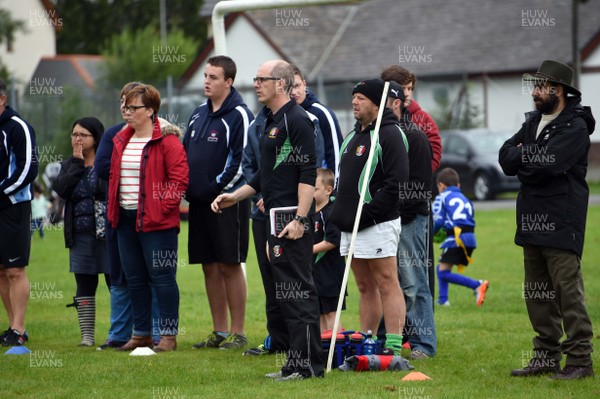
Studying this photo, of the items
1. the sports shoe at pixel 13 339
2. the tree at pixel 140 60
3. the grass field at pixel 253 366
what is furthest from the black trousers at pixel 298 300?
the tree at pixel 140 60

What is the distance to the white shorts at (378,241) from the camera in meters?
8.34

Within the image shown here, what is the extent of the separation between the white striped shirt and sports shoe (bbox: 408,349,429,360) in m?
2.69

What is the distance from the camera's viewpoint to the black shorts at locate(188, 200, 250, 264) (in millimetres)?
9789

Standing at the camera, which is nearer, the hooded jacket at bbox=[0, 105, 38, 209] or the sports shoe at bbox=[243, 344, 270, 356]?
the sports shoe at bbox=[243, 344, 270, 356]

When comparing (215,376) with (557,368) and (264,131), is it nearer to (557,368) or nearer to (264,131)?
(264,131)

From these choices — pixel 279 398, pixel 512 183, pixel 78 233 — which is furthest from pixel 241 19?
pixel 279 398

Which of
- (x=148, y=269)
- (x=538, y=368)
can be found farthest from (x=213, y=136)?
(x=538, y=368)

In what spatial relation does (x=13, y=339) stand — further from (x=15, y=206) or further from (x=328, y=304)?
(x=328, y=304)

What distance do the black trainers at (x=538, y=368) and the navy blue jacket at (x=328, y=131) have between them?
2.42 meters

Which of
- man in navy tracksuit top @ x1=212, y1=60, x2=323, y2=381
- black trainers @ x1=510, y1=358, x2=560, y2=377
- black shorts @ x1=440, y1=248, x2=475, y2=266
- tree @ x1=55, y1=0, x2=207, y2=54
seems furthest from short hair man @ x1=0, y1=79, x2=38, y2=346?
tree @ x1=55, y1=0, x2=207, y2=54

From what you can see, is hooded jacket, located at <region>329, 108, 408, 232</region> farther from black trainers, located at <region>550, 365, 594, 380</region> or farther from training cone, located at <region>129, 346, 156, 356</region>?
training cone, located at <region>129, 346, 156, 356</region>

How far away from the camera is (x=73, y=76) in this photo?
5103cm

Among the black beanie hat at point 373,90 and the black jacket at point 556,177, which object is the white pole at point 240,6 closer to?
the black beanie hat at point 373,90

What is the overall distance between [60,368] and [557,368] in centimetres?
396
